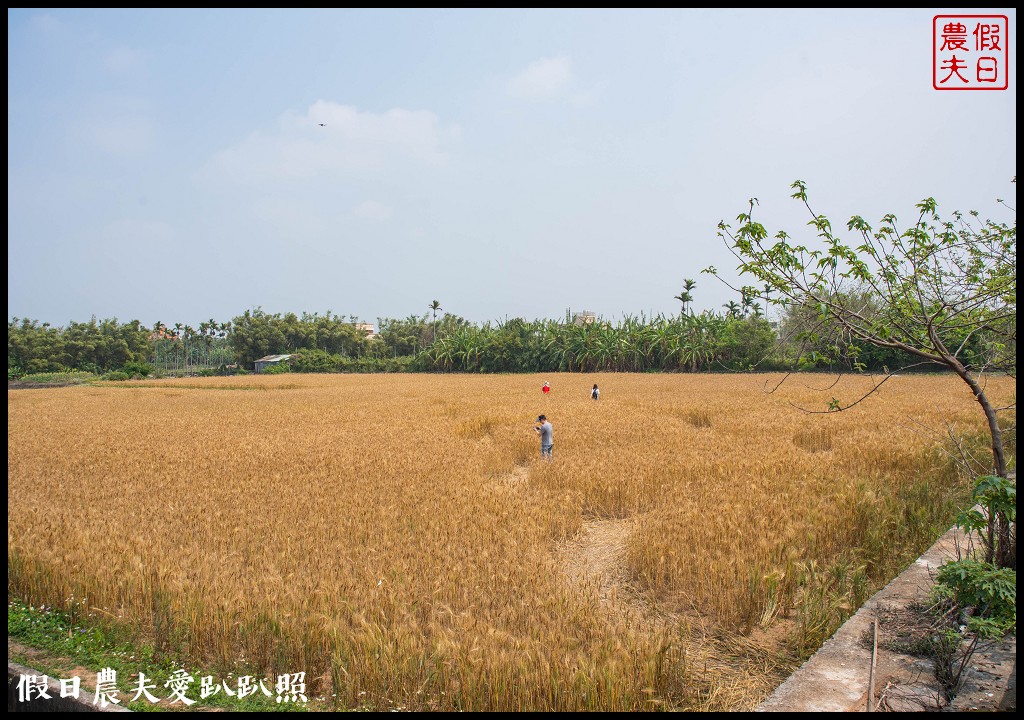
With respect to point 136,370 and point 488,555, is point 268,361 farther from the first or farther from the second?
point 488,555

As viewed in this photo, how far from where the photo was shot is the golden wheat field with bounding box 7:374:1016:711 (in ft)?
12.4

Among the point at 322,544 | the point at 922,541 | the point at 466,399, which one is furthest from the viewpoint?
the point at 466,399

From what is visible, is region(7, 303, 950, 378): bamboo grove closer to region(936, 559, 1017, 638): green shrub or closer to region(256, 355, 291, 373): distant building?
region(256, 355, 291, 373): distant building

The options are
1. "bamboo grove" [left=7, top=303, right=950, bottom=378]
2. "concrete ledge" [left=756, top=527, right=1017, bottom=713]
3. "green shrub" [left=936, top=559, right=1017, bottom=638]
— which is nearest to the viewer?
"concrete ledge" [left=756, top=527, right=1017, bottom=713]

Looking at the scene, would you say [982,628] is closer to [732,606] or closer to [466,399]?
[732,606]

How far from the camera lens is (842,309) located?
4484 mm

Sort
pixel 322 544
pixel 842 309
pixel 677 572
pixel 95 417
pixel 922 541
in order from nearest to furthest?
pixel 842 309 < pixel 677 572 < pixel 322 544 < pixel 922 541 < pixel 95 417

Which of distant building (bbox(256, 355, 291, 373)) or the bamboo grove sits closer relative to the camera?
the bamboo grove

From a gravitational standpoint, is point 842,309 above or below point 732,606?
above

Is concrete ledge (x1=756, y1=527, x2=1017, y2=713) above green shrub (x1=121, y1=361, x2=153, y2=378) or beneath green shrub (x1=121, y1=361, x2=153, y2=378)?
beneath

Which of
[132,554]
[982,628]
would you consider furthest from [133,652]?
[982,628]

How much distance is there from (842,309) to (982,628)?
7.30ft

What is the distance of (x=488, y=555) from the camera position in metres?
5.38

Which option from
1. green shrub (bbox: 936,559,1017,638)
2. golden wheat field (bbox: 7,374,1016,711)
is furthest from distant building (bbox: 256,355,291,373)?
green shrub (bbox: 936,559,1017,638)
